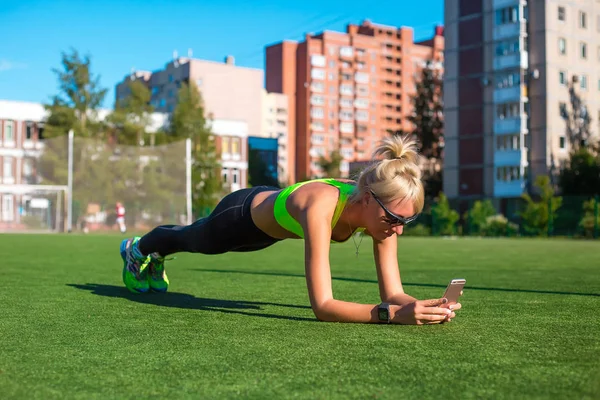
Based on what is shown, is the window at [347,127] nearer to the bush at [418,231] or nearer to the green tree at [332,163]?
the green tree at [332,163]

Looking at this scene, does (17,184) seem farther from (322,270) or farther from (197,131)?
(322,270)

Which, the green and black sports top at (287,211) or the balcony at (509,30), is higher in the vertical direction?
the balcony at (509,30)

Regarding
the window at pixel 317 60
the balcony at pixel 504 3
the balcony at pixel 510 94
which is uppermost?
the window at pixel 317 60

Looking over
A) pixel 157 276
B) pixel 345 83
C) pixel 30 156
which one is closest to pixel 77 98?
pixel 30 156

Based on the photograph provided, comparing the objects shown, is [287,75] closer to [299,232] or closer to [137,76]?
[137,76]

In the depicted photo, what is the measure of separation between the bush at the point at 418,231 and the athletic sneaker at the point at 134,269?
28.8m

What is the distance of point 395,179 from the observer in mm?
3648

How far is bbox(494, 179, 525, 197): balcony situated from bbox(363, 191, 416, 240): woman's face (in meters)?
46.3

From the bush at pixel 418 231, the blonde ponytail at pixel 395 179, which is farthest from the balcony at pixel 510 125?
the blonde ponytail at pixel 395 179

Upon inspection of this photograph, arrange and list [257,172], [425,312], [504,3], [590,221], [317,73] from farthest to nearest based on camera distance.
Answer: [317,73], [257,172], [504,3], [590,221], [425,312]

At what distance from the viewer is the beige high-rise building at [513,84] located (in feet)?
158

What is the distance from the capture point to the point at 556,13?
48.2 m

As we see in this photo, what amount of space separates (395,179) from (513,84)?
47506mm

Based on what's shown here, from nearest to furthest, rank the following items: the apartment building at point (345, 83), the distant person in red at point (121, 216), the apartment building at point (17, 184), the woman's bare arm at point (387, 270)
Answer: the woman's bare arm at point (387, 270) → the apartment building at point (17, 184) → the distant person in red at point (121, 216) → the apartment building at point (345, 83)
